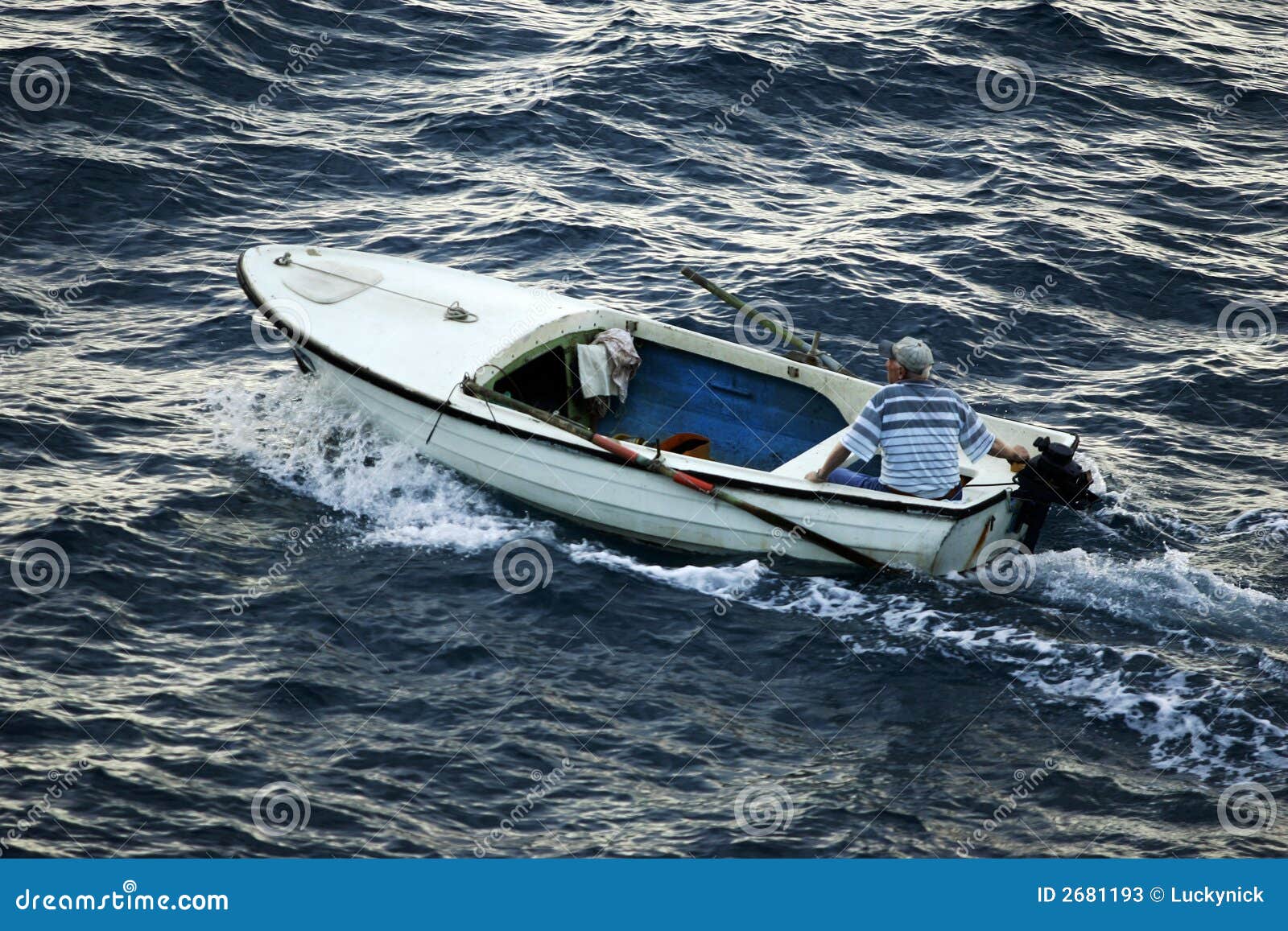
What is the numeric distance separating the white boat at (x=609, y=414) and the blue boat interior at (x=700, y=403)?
0.01 metres

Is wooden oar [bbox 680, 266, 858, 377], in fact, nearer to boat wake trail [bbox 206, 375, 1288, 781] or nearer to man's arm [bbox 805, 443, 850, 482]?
man's arm [bbox 805, 443, 850, 482]

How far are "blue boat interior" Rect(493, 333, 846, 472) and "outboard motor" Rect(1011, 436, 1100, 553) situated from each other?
1766 mm

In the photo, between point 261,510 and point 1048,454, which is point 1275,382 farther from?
point 261,510

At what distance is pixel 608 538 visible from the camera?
9.40 m

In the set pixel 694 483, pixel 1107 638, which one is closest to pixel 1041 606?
pixel 1107 638

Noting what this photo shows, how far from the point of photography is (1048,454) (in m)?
8.39

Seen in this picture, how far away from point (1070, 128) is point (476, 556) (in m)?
10.8

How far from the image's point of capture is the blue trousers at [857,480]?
8.82 metres

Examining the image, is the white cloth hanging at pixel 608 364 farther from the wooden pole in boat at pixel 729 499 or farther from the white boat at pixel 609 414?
the wooden pole in boat at pixel 729 499

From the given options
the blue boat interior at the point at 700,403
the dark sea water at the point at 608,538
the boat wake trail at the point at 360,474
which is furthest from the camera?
the blue boat interior at the point at 700,403

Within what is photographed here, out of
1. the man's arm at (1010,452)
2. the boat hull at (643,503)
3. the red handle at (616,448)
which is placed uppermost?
the man's arm at (1010,452)

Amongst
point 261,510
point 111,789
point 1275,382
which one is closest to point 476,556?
point 261,510

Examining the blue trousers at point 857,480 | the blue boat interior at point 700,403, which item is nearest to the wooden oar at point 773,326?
the blue boat interior at point 700,403

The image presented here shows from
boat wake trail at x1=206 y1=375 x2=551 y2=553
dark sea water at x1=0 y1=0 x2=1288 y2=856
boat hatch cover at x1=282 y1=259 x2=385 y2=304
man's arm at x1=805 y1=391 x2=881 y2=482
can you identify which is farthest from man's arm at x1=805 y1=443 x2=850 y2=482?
boat hatch cover at x1=282 y1=259 x2=385 y2=304
